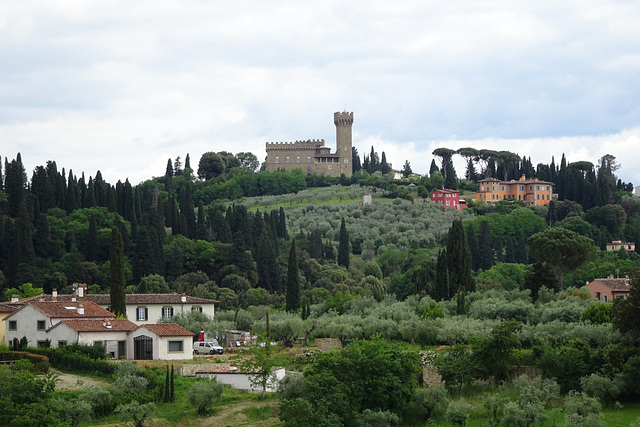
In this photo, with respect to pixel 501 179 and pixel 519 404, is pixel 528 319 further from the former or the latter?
pixel 501 179

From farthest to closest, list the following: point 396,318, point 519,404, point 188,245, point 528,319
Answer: point 188,245 → point 396,318 → point 528,319 → point 519,404

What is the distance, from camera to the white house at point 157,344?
48.6 meters

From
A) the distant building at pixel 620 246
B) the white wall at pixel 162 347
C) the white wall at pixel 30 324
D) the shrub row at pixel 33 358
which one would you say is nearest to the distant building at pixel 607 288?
the white wall at pixel 162 347

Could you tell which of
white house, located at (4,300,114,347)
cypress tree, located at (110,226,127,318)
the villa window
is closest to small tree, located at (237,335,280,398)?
white house, located at (4,300,114,347)

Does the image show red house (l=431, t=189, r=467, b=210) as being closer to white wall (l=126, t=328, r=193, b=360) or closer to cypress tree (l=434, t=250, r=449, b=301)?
cypress tree (l=434, t=250, r=449, b=301)

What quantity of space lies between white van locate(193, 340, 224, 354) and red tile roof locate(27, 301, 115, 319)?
4.98 m

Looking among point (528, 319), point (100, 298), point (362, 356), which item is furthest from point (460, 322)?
point (100, 298)

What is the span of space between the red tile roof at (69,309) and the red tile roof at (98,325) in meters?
1.66

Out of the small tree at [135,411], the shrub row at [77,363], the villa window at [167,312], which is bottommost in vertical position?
the small tree at [135,411]

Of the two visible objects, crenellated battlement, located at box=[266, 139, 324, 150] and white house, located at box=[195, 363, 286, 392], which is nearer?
white house, located at box=[195, 363, 286, 392]

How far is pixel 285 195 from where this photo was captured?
14538 cm

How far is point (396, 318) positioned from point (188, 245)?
34.3 metres

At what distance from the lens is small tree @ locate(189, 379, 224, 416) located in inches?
1583

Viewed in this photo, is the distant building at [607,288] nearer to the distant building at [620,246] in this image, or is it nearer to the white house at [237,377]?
the white house at [237,377]
